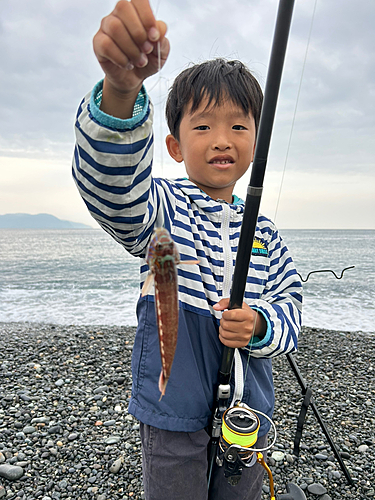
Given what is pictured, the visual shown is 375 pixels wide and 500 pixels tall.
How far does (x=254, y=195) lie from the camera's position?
1916 mm

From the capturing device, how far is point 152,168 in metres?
1.54

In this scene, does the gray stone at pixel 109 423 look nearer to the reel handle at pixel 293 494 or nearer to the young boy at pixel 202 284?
the reel handle at pixel 293 494

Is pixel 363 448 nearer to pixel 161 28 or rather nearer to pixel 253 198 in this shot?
pixel 253 198

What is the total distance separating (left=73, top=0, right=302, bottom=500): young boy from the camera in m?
1.91

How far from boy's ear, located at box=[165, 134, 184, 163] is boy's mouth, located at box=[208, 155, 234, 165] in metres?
0.39

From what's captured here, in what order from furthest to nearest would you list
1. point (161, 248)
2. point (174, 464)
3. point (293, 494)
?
point (293, 494) → point (174, 464) → point (161, 248)

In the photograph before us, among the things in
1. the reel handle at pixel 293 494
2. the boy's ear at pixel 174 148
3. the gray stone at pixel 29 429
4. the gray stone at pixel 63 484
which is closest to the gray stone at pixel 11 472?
the gray stone at pixel 63 484

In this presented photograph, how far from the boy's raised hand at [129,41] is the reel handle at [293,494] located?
4.04 meters

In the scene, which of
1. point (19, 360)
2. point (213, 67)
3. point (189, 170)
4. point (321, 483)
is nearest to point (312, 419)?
point (321, 483)

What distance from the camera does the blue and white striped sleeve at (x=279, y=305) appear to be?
2113mm

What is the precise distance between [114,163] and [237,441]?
63.4 inches

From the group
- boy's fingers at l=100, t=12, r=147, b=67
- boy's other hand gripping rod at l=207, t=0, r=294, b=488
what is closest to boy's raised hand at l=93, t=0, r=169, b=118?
boy's fingers at l=100, t=12, r=147, b=67

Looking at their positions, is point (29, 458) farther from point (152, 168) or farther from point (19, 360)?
point (152, 168)

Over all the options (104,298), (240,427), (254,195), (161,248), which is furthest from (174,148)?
(104,298)
